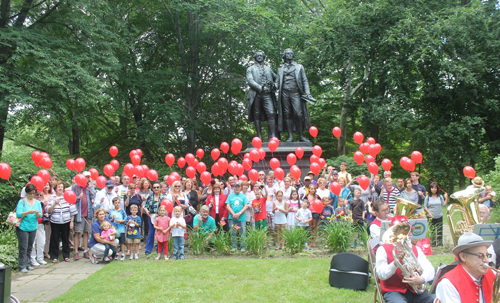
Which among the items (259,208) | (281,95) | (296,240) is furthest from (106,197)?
(281,95)

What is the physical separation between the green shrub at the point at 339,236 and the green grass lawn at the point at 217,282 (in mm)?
514

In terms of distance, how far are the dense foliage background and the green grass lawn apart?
6.20 metres

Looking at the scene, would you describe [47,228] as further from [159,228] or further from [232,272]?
[232,272]

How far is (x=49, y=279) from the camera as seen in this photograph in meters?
6.39

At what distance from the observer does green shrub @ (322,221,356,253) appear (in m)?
7.40

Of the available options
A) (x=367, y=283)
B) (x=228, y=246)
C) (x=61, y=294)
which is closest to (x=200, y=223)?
(x=228, y=246)

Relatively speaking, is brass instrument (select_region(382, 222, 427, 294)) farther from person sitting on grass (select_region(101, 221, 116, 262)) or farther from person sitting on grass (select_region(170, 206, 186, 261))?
person sitting on grass (select_region(101, 221, 116, 262))

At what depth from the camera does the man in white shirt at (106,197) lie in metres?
8.16

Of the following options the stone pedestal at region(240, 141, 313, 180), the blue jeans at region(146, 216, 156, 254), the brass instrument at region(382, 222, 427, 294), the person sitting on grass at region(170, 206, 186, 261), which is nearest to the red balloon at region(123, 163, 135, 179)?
the blue jeans at region(146, 216, 156, 254)

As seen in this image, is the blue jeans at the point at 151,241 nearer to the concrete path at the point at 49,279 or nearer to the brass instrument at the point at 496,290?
the concrete path at the point at 49,279

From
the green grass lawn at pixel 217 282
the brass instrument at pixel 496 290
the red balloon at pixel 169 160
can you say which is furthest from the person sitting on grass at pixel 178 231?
the brass instrument at pixel 496 290

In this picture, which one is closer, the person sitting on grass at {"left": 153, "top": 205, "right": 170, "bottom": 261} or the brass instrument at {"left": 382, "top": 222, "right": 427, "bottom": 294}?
the brass instrument at {"left": 382, "top": 222, "right": 427, "bottom": 294}

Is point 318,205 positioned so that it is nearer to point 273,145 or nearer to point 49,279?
point 273,145

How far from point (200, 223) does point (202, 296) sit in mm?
2717
